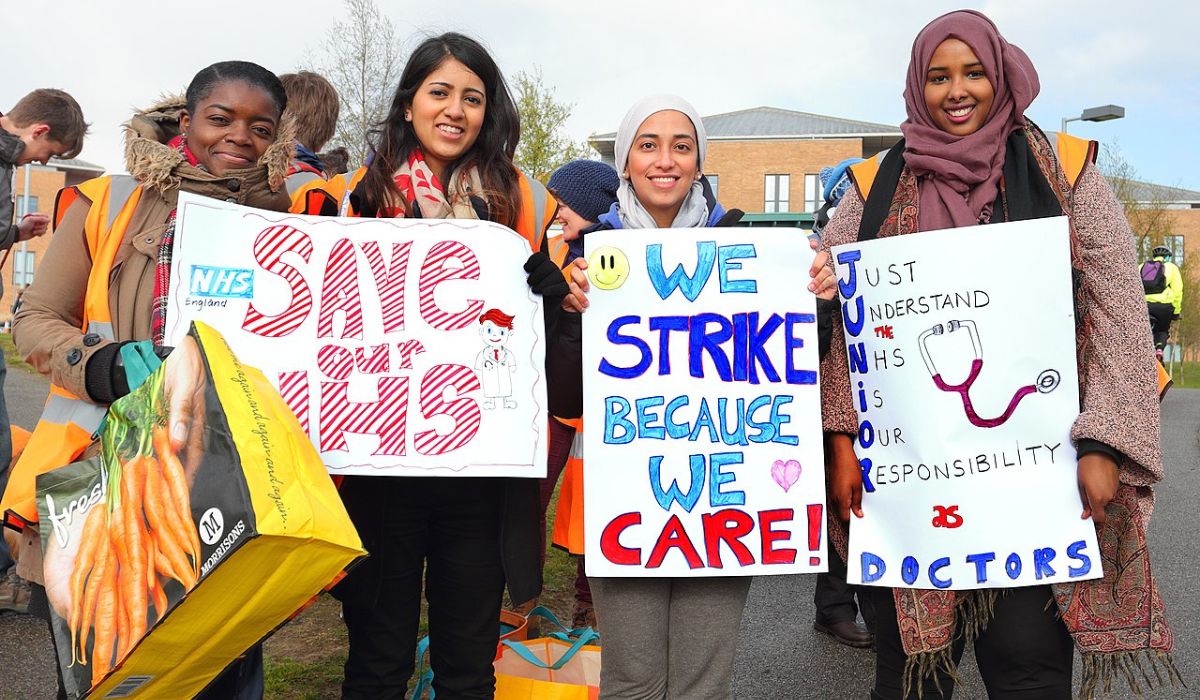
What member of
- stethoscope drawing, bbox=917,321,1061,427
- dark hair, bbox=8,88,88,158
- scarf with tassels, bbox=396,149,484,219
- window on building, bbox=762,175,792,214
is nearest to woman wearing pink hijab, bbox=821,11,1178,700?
stethoscope drawing, bbox=917,321,1061,427

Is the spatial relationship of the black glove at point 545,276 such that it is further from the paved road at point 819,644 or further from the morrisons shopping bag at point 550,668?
the paved road at point 819,644

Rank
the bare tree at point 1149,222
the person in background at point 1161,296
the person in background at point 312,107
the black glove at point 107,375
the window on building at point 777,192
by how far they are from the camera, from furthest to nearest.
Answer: the window on building at point 777,192
the bare tree at point 1149,222
the person in background at point 1161,296
the person in background at point 312,107
the black glove at point 107,375

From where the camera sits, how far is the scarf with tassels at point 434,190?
287 centimetres

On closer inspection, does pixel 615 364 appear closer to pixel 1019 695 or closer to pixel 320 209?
pixel 320 209

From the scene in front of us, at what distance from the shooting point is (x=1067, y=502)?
2541 mm

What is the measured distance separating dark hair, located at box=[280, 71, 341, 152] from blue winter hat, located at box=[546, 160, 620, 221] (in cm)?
111

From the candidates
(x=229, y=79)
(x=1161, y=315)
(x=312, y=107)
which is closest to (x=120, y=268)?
(x=229, y=79)

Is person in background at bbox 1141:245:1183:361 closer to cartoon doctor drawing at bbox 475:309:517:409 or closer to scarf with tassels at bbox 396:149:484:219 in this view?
scarf with tassels at bbox 396:149:484:219

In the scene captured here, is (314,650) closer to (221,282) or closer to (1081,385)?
(221,282)

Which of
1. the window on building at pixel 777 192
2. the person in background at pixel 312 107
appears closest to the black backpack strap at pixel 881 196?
the person in background at pixel 312 107

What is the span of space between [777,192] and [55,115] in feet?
151

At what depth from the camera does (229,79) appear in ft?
9.09

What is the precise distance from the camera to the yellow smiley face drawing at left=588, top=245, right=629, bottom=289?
Result: 8.74ft

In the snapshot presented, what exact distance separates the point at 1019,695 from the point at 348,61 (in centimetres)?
1817
